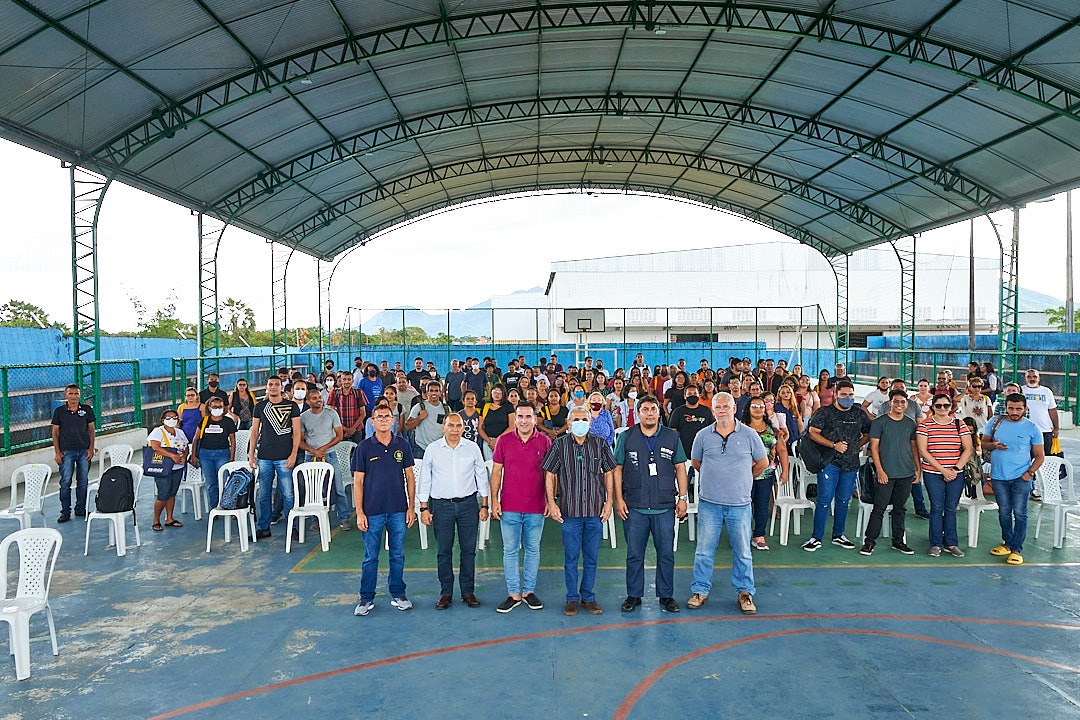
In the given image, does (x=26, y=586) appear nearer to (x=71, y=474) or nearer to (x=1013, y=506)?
(x=71, y=474)

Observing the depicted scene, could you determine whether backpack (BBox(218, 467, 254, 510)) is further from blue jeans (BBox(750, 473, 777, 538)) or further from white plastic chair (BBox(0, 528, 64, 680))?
blue jeans (BBox(750, 473, 777, 538))

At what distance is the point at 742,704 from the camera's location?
4.43m

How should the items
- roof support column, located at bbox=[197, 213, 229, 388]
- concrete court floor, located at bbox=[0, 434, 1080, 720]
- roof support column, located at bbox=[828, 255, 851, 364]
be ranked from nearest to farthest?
concrete court floor, located at bbox=[0, 434, 1080, 720] → roof support column, located at bbox=[197, 213, 229, 388] → roof support column, located at bbox=[828, 255, 851, 364]

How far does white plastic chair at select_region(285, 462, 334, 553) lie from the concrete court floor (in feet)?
1.74

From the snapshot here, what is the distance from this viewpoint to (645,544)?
5867mm

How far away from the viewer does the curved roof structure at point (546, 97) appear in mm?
11984

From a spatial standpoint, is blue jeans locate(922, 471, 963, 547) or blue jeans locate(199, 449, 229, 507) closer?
blue jeans locate(922, 471, 963, 547)

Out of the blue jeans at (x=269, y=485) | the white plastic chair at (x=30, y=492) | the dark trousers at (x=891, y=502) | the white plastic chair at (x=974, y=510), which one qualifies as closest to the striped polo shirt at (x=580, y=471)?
the dark trousers at (x=891, y=502)

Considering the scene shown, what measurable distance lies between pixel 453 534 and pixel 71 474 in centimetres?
610

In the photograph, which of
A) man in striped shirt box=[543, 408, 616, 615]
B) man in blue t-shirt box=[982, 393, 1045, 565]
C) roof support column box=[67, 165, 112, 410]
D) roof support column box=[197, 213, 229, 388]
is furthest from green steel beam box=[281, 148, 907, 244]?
man in striped shirt box=[543, 408, 616, 615]

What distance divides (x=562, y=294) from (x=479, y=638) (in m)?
42.8

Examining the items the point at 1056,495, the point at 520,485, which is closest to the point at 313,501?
the point at 520,485

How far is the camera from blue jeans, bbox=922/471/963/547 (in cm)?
731

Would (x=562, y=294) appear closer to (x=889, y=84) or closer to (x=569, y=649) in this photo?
(x=889, y=84)
